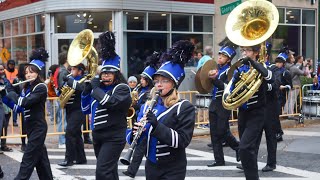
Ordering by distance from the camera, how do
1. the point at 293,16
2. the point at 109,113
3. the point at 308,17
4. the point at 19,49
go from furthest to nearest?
the point at 308,17 → the point at 293,16 → the point at 19,49 → the point at 109,113

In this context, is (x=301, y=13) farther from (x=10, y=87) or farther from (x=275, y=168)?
(x=10, y=87)

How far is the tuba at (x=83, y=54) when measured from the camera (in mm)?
7879

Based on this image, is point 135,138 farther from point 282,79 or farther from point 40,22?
point 40,22

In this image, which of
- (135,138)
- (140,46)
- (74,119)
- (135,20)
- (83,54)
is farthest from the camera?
(140,46)

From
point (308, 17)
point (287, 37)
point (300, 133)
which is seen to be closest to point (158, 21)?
point (287, 37)

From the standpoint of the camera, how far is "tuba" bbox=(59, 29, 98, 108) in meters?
7.88

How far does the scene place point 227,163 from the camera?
29.9 feet

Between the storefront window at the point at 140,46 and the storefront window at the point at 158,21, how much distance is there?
20 centimetres

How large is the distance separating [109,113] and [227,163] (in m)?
3.45

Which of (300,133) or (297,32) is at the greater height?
(297,32)

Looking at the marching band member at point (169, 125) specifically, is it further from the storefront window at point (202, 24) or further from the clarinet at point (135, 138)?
the storefront window at point (202, 24)

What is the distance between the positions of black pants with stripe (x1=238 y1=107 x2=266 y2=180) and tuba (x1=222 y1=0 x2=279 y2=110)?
292 millimetres

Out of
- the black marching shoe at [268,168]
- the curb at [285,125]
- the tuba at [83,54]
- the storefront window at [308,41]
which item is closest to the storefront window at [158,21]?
the curb at [285,125]

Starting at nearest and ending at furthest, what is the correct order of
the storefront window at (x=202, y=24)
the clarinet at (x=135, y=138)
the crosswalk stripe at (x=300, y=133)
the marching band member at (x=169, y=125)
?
the clarinet at (x=135, y=138) < the marching band member at (x=169, y=125) < the crosswalk stripe at (x=300, y=133) < the storefront window at (x=202, y=24)
